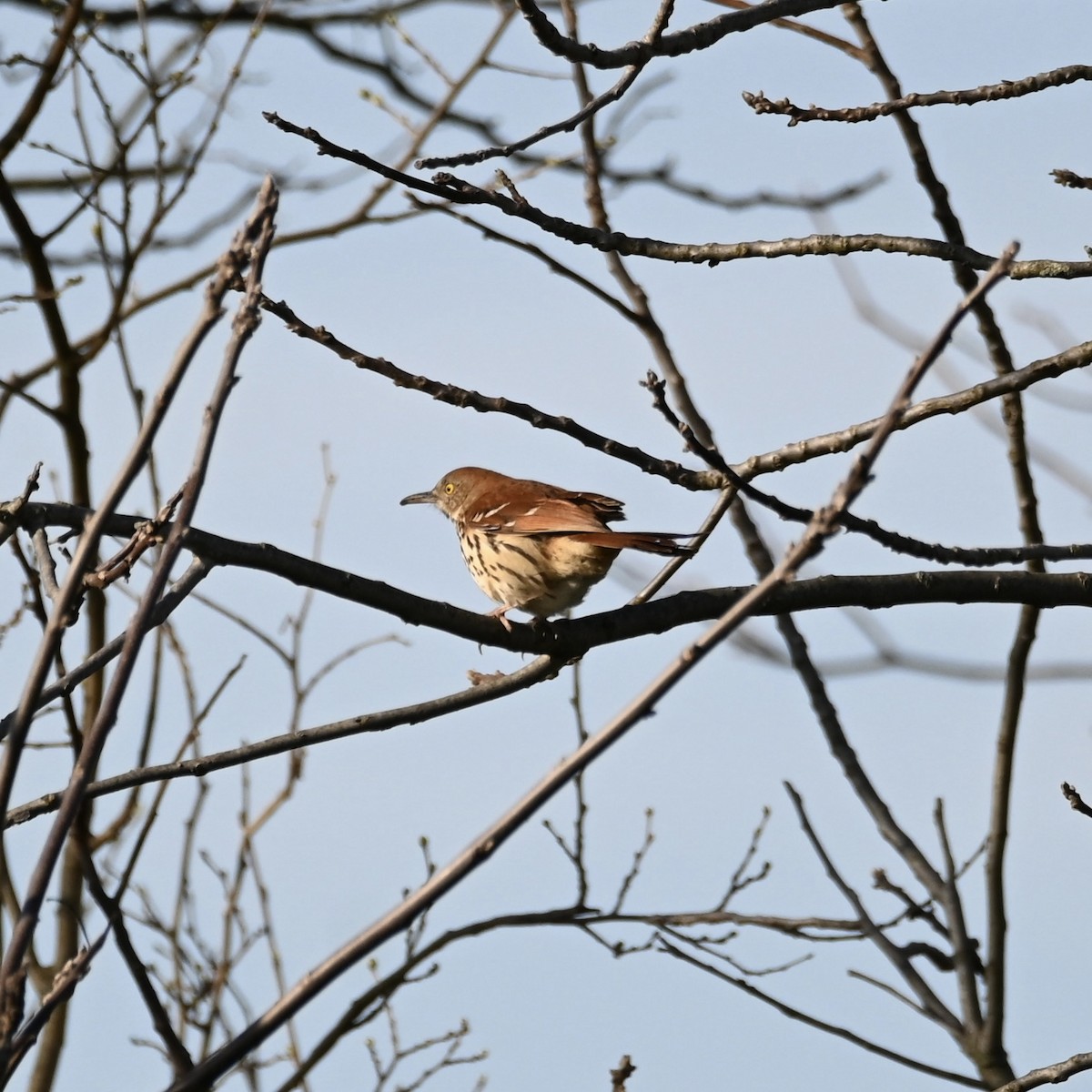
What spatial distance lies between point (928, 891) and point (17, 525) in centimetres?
274

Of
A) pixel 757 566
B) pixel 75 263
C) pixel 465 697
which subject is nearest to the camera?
pixel 465 697

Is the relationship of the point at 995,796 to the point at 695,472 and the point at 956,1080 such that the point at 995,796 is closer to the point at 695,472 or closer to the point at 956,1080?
the point at 956,1080

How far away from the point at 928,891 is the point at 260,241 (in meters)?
3.12

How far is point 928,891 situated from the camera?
4.18 m

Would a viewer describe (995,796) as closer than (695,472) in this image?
No

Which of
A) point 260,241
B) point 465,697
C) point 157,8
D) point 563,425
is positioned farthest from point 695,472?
point 157,8

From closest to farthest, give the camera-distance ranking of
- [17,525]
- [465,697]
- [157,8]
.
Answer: [17,525] < [465,697] < [157,8]

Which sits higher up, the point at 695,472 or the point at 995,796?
the point at 695,472

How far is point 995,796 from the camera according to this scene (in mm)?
4480

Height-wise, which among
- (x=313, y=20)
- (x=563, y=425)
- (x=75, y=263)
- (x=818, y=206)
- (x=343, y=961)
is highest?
(x=313, y=20)

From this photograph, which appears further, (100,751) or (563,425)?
(563,425)

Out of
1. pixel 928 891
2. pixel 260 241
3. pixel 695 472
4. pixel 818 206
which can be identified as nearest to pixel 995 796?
pixel 928 891

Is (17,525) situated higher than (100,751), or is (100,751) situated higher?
(17,525)

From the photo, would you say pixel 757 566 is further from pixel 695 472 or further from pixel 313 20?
pixel 313 20
